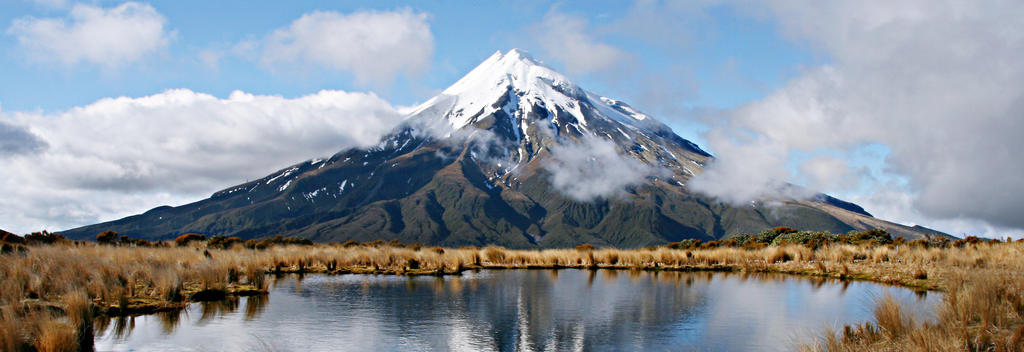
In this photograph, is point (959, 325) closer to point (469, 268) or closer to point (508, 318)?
point (508, 318)

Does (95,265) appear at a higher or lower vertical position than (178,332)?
higher

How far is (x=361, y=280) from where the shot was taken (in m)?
28.3

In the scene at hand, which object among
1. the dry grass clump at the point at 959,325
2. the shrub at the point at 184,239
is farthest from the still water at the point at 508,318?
the shrub at the point at 184,239

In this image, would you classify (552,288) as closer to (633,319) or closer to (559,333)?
(633,319)

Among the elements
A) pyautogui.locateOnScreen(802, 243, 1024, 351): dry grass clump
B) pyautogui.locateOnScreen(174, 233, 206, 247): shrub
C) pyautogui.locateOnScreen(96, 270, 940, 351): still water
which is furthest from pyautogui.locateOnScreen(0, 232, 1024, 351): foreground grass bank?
pyautogui.locateOnScreen(174, 233, 206, 247): shrub

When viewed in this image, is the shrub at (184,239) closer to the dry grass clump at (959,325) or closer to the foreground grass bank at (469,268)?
the foreground grass bank at (469,268)

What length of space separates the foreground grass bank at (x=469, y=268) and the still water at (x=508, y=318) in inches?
39.2

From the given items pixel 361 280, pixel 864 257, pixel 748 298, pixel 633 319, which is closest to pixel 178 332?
pixel 633 319

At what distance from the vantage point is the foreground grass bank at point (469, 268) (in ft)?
35.3

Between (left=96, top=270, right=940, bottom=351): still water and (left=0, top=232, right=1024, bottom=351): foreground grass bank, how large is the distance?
100 centimetres

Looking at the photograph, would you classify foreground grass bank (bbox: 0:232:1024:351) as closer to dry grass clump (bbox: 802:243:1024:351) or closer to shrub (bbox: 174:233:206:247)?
dry grass clump (bbox: 802:243:1024:351)

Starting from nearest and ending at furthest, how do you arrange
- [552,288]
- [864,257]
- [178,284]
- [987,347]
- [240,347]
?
[987,347]
[240,347]
[178,284]
[552,288]
[864,257]

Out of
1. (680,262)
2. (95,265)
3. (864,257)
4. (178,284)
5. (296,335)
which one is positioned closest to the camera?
(296,335)

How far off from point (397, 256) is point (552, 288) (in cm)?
1335
